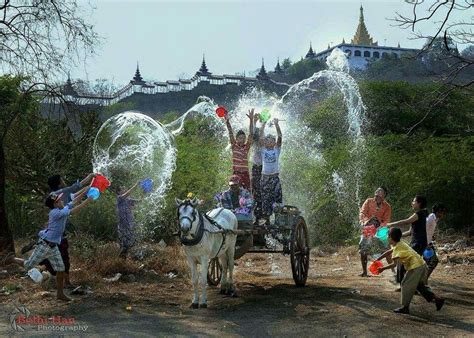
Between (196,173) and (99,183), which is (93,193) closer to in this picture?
(99,183)

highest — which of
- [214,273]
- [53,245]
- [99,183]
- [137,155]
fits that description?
[137,155]

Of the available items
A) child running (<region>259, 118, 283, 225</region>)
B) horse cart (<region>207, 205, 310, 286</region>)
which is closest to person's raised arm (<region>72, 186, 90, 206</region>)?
horse cart (<region>207, 205, 310, 286</region>)

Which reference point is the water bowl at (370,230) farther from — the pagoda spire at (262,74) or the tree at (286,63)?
the tree at (286,63)

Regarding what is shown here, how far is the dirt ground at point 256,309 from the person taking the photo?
23.1 ft

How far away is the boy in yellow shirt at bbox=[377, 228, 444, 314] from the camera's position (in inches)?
308

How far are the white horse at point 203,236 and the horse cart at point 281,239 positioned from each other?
0.26m

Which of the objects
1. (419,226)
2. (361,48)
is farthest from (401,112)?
(361,48)

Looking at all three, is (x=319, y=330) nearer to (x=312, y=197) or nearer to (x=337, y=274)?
(x=337, y=274)

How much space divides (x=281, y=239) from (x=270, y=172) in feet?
3.53

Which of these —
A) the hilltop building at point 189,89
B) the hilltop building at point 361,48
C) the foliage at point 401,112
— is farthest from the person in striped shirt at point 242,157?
the hilltop building at point 361,48

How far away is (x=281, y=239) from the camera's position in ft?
31.7

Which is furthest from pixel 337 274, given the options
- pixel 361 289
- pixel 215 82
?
pixel 215 82

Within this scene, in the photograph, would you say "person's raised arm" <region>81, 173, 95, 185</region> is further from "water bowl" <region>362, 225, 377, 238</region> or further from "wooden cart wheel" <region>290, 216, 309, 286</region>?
"water bowl" <region>362, 225, 377, 238</region>

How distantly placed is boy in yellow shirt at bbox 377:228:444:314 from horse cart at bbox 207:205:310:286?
169 centimetres
